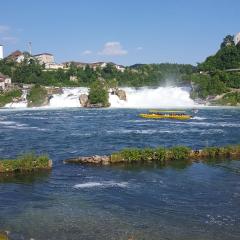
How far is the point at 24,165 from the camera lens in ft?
81.6

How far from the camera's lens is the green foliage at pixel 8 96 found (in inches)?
3803

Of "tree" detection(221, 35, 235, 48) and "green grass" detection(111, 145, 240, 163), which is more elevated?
"tree" detection(221, 35, 235, 48)

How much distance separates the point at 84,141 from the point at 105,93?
53884mm

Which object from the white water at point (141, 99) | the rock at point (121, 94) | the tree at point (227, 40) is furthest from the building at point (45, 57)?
the rock at point (121, 94)

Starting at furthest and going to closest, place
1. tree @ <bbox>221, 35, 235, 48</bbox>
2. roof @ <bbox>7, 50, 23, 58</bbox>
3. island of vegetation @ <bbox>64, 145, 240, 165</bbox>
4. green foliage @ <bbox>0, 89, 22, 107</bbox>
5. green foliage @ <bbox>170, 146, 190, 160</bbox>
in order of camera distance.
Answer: roof @ <bbox>7, 50, 23, 58</bbox> < tree @ <bbox>221, 35, 235, 48</bbox> < green foliage @ <bbox>0, 89, 22, 107</bbox> < green foliage @ <bbox>170, 146, 190, 160</bbox> < island of vegetation @ <bbox>64, 145, 240, 165</bbox>

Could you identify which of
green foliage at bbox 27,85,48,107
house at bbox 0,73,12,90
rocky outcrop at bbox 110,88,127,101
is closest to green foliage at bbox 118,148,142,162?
green foliage at bbox 27,85,48,107

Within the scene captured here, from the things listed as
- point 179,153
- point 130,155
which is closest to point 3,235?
point 130,155

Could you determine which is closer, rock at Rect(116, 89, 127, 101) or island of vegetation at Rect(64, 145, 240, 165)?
island of vegetation at Rect(64, 145, 240, 165)

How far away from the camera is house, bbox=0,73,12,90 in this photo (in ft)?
353

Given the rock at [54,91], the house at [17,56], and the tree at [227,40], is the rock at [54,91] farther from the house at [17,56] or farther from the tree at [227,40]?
the tree at [227,40]

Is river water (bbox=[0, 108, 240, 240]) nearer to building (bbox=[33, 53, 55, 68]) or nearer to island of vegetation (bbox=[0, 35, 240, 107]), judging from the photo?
island of vegetation (bbox=[0, 35, 240, 107])

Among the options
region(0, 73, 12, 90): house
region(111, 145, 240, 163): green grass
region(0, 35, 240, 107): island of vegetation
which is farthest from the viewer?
region(0, 73, 12, 90): house

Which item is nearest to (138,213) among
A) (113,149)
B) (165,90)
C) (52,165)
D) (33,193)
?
(33,193)

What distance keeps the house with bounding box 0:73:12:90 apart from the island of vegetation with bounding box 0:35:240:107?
6.33ft
